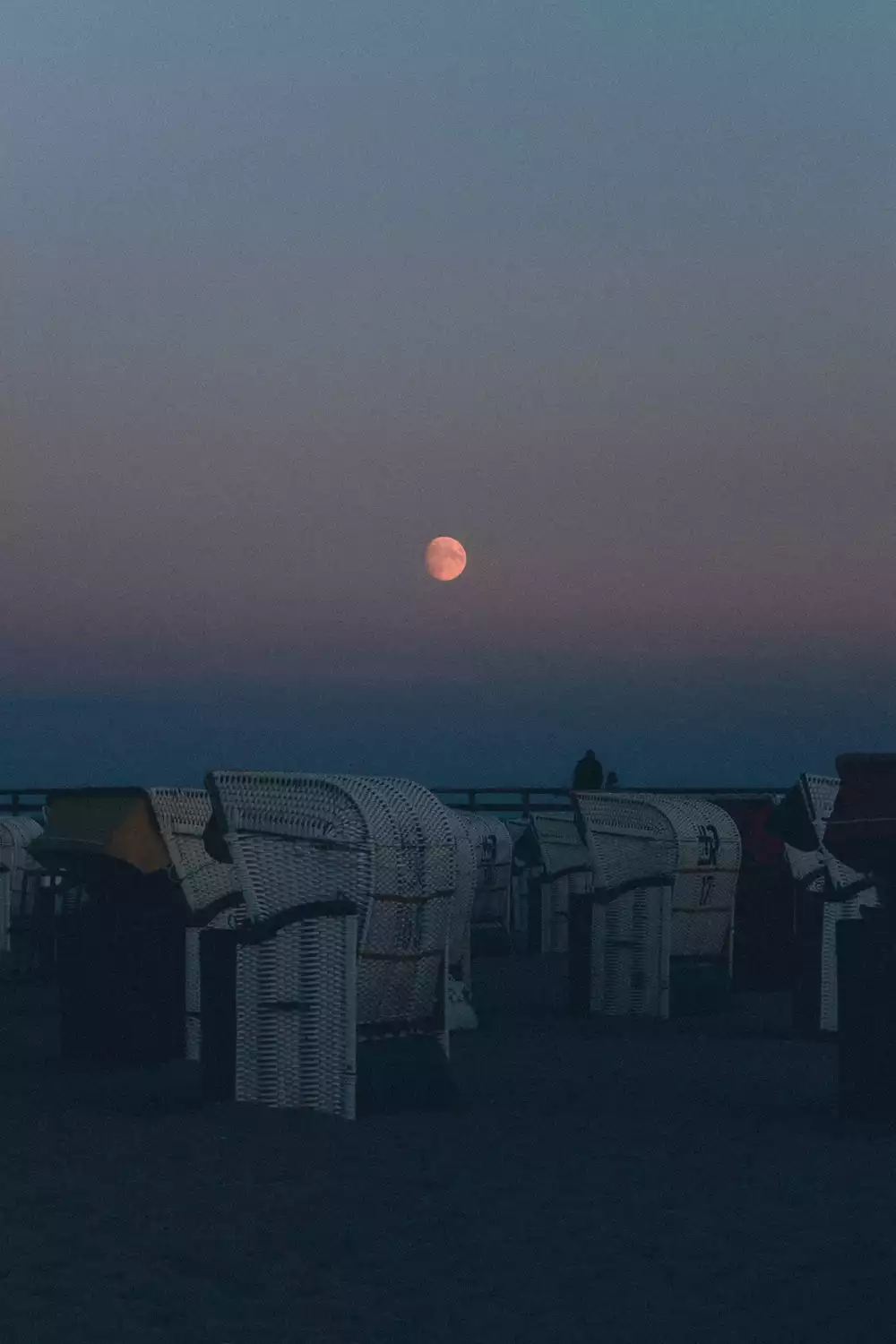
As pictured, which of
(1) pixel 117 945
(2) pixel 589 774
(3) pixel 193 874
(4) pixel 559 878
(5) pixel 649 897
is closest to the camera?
(3) pixel 193 874

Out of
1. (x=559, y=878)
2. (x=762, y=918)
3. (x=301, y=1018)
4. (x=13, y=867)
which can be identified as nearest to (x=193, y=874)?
(x=301, y=1018)

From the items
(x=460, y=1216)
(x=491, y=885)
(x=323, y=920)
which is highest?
(x=323, y=920)

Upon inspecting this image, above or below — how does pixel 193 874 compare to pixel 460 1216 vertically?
above

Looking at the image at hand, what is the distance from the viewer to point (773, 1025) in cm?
1452

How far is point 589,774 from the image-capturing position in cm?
2752

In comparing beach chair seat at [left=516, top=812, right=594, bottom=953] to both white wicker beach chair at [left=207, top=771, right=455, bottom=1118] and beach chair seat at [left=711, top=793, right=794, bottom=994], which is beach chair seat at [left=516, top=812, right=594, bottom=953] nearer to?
beach chair seat at [left=711, top=793, right=794, bottom=994]

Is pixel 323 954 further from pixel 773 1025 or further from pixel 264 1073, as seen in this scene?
pixel 773 1025

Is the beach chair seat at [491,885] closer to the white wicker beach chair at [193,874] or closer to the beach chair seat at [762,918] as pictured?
the beach chair seat at [762,918]

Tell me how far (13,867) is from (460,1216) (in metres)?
14.8

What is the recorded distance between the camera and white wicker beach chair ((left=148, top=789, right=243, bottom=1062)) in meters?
11.6

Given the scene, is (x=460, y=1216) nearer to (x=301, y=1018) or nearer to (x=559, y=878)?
(x=301, y=1018)

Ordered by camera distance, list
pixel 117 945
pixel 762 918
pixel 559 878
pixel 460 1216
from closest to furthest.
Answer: pixel 460 1216, pixel 117 945, pixel 762 918, pixel 559 878

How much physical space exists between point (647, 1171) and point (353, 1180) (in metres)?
1.26

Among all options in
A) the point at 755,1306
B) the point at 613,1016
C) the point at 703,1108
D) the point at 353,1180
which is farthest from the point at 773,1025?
the point at 755,1306
